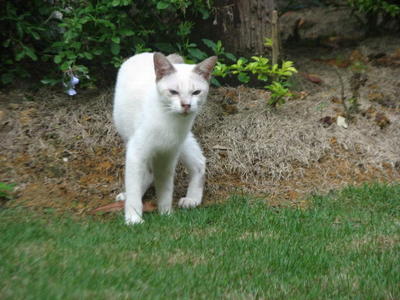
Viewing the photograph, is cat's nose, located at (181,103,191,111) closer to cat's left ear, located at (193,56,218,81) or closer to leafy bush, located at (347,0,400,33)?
cat's left ear, located at (193,56,218,81)

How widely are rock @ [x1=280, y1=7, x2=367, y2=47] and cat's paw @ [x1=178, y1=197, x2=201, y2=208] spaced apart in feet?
14.1

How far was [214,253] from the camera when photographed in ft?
12.1

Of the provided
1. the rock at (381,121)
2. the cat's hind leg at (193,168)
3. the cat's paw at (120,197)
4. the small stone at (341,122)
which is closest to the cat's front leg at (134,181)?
the cat's paw at (120,197)

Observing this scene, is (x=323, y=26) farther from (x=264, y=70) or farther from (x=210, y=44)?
(x=264, y=70)

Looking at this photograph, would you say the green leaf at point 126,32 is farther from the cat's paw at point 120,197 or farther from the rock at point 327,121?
the rock at point 327,121

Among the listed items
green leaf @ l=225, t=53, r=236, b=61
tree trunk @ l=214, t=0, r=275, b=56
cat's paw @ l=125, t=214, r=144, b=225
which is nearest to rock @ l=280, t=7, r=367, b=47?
tree trunk @ l=214, t=0, r=275, b=56

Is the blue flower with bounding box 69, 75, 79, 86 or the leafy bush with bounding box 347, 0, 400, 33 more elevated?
the blue flower with bounding box 69, 75, 79, 86

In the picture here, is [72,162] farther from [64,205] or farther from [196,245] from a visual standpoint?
[196,245]

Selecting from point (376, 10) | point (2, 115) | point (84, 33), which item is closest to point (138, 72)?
point (84, 33)

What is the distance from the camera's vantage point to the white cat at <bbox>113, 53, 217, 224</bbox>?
432 cm

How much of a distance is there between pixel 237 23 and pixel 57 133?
2.24 m

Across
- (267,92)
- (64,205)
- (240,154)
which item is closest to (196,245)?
(64,205)

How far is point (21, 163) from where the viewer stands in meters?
5.18

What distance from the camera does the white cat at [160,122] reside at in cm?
432
